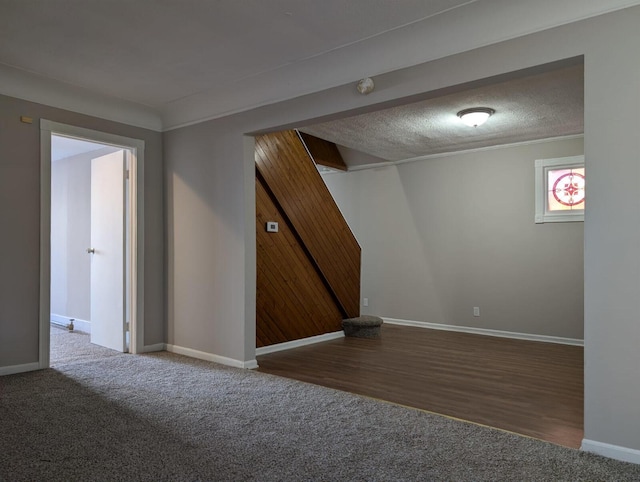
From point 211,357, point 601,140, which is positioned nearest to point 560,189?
point 601,140

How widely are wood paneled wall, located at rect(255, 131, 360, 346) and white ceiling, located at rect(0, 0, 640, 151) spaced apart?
101cm

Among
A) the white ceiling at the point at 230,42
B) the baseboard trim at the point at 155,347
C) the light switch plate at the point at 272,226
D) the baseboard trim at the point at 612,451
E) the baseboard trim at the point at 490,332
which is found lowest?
the baseboard trim at the point at 490,332

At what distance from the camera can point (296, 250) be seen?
5348mm

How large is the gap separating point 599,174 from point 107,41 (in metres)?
3.29

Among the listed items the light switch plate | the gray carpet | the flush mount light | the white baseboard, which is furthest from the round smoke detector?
the white baseboard

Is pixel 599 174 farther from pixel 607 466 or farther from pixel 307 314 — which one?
pixel 307 314

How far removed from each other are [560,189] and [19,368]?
19.5ft

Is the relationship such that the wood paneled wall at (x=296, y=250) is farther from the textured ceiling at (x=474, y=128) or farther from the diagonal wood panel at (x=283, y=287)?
the textured ceiling at (x=474, y=128)

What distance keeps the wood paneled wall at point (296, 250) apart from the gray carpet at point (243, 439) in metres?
1.54

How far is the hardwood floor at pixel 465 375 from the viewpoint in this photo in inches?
118

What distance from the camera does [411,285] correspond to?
6.86 meters

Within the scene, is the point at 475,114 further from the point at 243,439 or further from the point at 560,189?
the point at 243,439

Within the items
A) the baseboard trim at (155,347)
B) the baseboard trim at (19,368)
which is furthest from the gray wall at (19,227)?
the baseboard trim at (155,347)

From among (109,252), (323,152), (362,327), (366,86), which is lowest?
(362,327)
